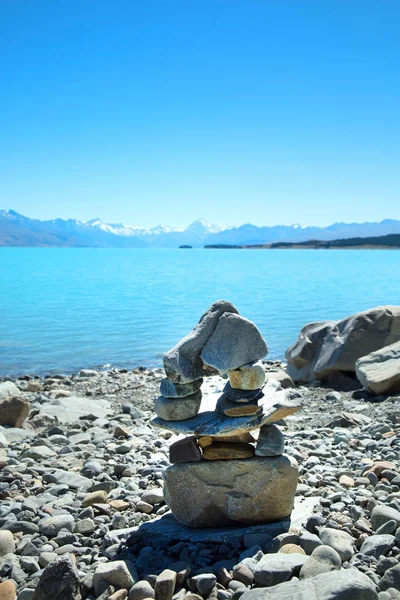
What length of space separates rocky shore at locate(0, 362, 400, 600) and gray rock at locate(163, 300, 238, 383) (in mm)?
1341

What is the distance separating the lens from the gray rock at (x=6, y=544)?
6.40 m

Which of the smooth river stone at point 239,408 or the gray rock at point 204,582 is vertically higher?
the smooth river stone at point 239,408

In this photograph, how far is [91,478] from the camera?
352 inches

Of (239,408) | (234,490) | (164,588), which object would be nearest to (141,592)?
(164,588)

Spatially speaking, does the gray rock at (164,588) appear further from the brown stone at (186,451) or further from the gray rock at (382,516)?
the gray rock at (382,516)

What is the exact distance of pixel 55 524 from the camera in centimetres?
691

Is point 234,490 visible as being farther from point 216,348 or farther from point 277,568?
point 216,348

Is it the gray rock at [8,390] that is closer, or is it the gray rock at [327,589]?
the gray rock at [327,589]

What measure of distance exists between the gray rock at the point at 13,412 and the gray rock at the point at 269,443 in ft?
22.0

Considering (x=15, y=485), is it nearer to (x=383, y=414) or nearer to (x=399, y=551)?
(x=399, y=551)

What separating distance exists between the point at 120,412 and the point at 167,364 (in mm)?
7711

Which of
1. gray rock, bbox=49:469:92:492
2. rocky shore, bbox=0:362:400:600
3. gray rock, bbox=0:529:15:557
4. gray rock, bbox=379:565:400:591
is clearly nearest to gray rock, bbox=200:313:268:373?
rocky shore, bbox=0:362:400:600

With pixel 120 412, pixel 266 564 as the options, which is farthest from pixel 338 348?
pixel 266 564

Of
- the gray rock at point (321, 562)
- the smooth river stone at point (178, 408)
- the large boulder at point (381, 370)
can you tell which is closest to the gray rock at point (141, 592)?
the gray rock at point (321, 562)
